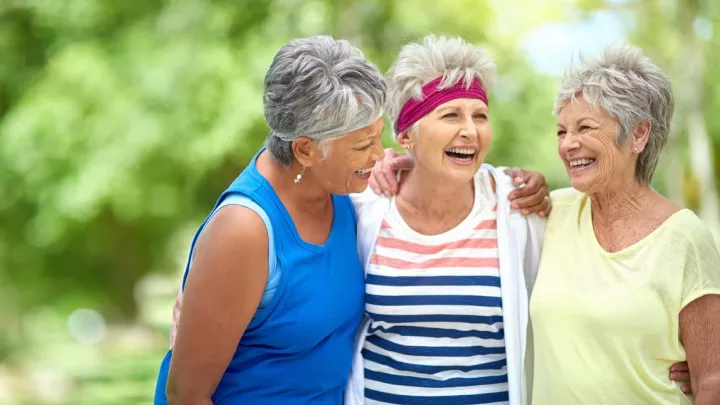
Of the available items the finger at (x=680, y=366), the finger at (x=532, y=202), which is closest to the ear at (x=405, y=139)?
the finger at (x=532, y=202)

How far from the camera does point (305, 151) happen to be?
230 centimetres

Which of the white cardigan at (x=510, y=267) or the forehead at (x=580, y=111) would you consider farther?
the white cardigan at (x=510, y=267)

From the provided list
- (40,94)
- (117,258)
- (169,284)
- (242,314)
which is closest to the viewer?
(242,314)

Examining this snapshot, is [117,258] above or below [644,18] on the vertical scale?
below

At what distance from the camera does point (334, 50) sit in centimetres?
226

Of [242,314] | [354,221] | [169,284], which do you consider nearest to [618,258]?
[354,221]

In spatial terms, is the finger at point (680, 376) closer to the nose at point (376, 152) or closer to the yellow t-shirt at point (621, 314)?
the yellow t-shirt at point (621, 314)

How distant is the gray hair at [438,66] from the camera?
8.34 ft

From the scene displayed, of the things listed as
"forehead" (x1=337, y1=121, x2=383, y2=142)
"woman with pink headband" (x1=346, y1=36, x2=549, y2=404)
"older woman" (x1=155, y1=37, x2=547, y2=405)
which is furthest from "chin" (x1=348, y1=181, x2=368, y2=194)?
"woman with pink headband" (x1=346, y1=36, x2=549, y2=404)

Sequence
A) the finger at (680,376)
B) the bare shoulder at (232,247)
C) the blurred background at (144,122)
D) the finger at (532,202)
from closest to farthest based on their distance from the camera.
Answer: the bare shoulder at (232,247) < the finger at (680,376) < the finger at (532,202) < the blurred background at (144,122)

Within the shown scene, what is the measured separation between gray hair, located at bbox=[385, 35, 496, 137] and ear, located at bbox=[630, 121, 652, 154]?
48cm

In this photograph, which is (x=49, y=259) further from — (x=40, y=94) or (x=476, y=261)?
(x=476, y=261)

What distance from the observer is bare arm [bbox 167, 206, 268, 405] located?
6.95 feet

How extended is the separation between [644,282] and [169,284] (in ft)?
39.4
